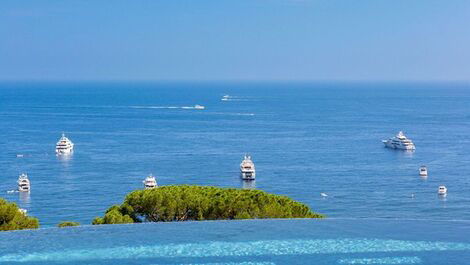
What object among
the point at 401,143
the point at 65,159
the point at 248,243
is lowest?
the point at 65,159

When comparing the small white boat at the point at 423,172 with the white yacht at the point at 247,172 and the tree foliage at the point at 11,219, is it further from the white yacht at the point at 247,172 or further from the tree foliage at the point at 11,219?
the tree foliage at the point at 11,219

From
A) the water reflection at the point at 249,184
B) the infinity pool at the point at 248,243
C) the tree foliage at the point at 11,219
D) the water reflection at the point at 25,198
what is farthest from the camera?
the water reflection at the point at 249,184

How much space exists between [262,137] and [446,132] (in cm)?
2523

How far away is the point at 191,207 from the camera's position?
72.7 ft

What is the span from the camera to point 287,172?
6059cm

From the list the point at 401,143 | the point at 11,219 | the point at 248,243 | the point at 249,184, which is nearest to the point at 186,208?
the point at 248,243

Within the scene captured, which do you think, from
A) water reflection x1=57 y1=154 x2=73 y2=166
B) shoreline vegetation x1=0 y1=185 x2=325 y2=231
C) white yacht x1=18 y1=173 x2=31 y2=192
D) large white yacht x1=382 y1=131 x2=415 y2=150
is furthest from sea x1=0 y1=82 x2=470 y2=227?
shoreline vegetation x1=0 y1=185 x2=325 y2=231

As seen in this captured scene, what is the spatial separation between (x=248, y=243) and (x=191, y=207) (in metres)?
3.53

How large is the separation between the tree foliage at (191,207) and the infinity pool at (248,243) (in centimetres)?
99

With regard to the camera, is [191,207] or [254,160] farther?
[254,160]

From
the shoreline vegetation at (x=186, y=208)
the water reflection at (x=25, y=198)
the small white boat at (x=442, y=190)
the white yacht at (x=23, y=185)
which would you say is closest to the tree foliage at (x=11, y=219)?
the shoreline vegetation at (x=186, y=208)

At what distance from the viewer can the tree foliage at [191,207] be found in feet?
71.9

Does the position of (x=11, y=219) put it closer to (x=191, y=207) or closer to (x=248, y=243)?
(x=191, y=207)

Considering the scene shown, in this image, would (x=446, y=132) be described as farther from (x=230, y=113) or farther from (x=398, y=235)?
(x=398, y=235)
